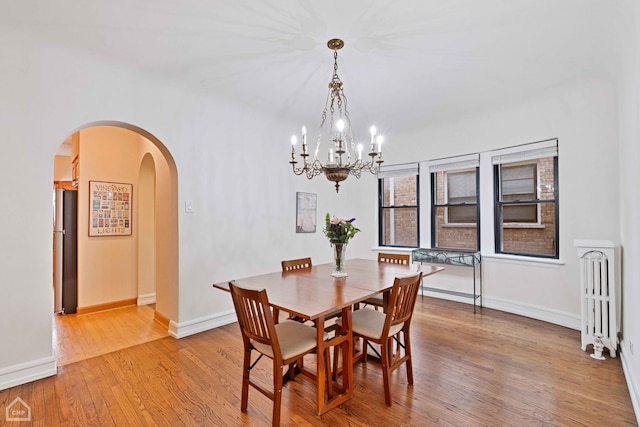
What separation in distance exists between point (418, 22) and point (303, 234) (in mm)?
3183

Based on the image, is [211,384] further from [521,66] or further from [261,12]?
[521,66]

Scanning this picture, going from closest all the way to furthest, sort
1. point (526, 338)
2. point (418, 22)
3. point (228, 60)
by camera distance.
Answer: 1. point (418, 22)
2. point (228, 60)
3. point (526, 338)

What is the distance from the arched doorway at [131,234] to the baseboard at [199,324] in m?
0.17

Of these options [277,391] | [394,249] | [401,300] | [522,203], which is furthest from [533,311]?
[277,391]

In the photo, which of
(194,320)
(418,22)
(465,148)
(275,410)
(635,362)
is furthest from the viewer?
(465,148)

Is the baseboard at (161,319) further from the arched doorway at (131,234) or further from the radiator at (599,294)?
the radiator at (599,294)

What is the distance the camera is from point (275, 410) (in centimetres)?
179

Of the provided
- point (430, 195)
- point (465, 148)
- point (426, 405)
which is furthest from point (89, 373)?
point (465, 148)

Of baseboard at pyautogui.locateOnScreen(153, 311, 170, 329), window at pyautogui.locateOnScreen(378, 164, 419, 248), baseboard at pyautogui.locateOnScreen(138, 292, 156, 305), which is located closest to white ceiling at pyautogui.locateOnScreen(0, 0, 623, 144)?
window at pyautogui.locateOnScreen(378, 164, 419, 248)

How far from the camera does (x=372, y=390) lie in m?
2.24

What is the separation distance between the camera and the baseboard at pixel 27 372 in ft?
7.45

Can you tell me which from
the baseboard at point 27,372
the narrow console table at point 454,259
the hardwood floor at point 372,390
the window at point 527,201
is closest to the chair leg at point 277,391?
the hardwood floor at point 372,390

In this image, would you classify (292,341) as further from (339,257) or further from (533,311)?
(533,311)

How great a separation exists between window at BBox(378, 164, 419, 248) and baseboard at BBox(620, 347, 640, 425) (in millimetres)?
2895
